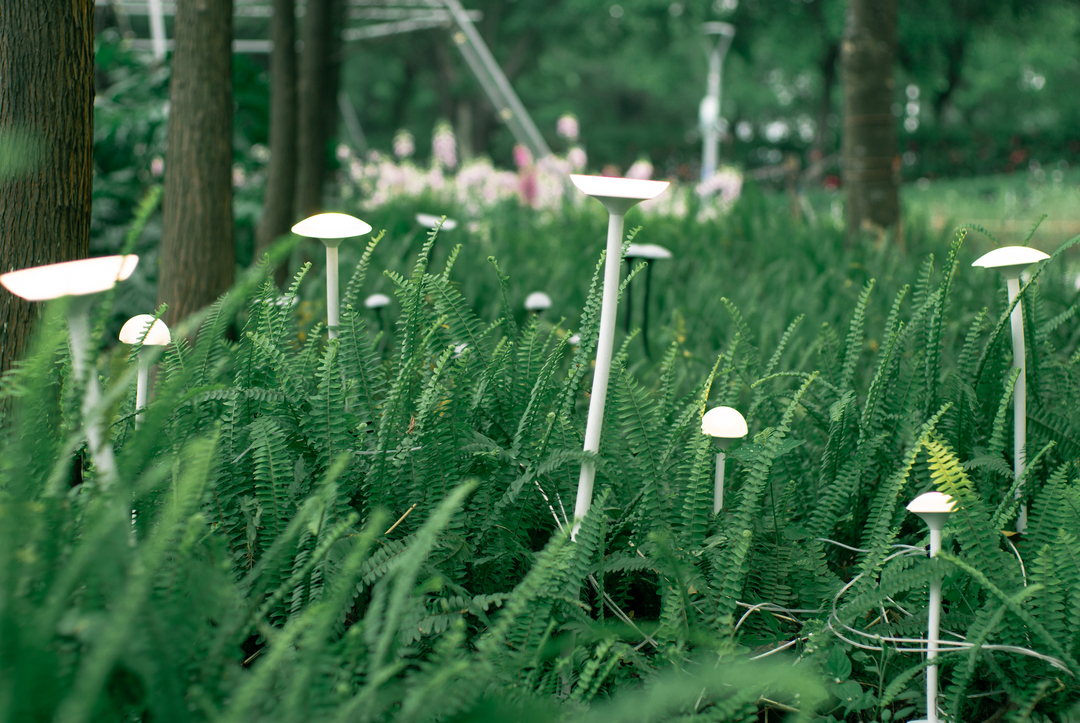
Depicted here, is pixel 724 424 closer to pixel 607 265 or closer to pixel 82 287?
pixel 607 265

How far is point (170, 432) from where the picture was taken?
58.2 inches

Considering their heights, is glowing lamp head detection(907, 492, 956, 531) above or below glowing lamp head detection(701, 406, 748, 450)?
below

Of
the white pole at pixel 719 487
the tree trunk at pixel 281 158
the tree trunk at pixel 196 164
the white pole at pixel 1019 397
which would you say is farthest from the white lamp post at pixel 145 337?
the tree trunk at pixel 281 158

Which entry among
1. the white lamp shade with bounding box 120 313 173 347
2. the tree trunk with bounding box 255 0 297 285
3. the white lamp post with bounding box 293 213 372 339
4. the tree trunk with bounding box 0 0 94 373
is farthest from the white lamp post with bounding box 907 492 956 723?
the tree trunk with bounding box 255 0 297 285

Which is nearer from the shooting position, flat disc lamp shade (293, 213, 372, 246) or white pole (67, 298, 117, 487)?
white pole (67, 298, 117, 487)

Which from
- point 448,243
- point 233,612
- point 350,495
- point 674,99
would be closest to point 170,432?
point 350,495

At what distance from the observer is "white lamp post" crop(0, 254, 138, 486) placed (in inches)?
38.9

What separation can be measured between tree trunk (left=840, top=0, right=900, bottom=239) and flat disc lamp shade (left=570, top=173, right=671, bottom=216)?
4.60 metres

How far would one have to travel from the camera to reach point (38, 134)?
5.40 feet

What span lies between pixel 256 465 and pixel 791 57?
25.5 meters

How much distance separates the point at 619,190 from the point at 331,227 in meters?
0.65

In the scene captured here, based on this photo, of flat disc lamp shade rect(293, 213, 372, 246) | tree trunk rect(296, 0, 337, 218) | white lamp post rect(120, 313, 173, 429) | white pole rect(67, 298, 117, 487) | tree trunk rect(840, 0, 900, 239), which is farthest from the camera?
tree trunk rect(296, 0, 337, 218)

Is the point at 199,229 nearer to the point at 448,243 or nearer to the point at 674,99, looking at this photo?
the point at 448,243

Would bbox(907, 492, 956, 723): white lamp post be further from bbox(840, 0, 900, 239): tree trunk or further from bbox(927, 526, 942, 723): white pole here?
bbox(840, 0, 900, 239): tree trunk
